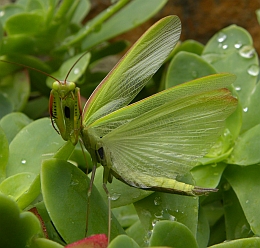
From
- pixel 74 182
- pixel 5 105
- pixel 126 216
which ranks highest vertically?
pixel 74 182

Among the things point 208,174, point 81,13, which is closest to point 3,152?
point 208,174

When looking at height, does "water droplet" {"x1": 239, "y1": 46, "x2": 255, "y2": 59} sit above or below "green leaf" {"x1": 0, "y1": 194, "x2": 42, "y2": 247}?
below

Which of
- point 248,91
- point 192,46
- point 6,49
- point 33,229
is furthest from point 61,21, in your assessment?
point 33,229

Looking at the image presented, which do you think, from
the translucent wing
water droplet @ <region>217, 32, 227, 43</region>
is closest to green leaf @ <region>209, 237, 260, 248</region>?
the translucent wing

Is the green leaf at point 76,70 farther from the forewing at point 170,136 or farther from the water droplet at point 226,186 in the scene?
the water droplet at point 226,186

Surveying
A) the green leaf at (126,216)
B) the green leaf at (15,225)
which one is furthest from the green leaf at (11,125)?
the green leaf at (15,225)

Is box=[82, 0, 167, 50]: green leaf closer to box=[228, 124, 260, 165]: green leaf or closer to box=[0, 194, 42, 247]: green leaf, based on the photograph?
box=[228, 124, 260, 165]: green leaf

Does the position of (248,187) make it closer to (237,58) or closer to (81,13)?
(237,58)
